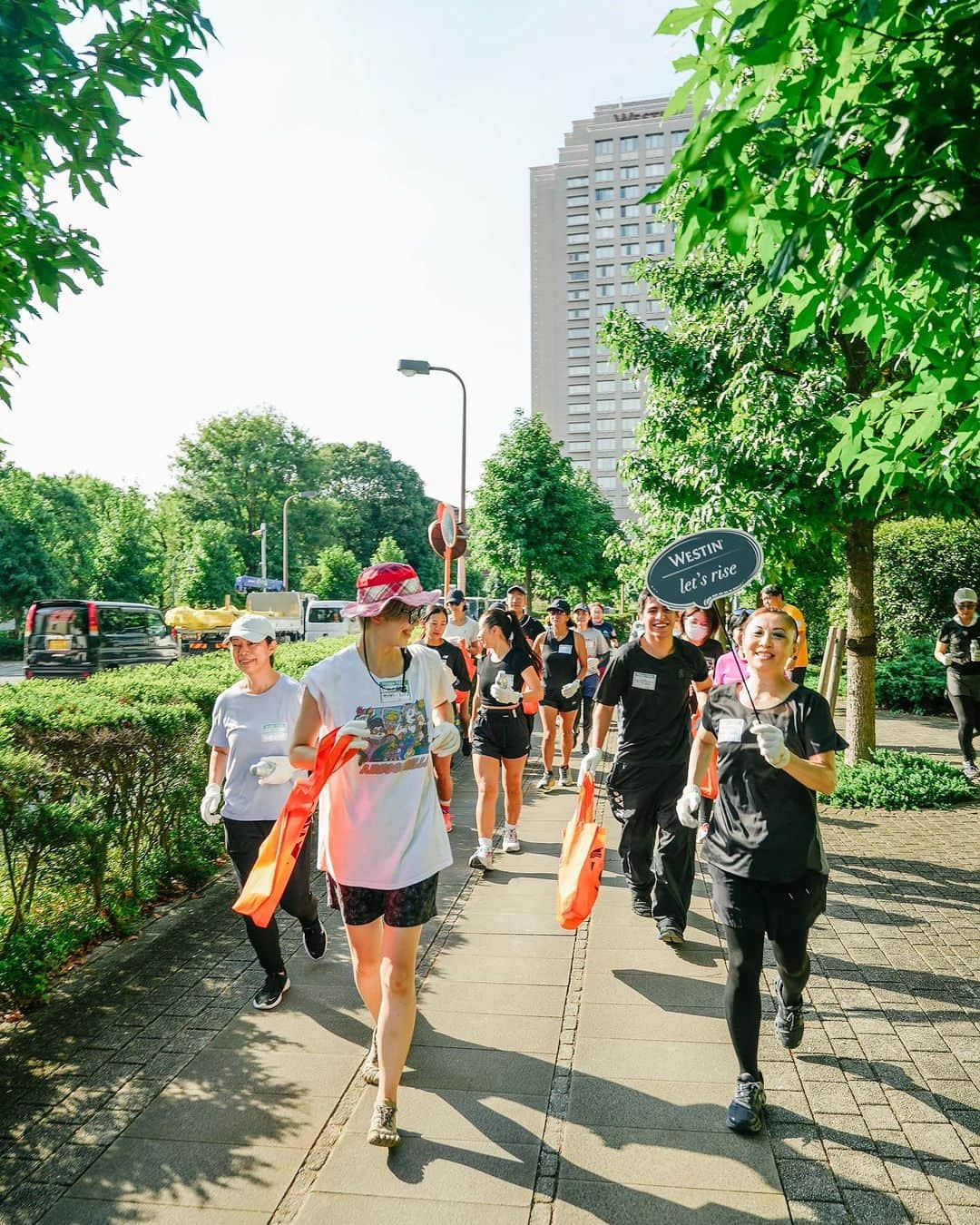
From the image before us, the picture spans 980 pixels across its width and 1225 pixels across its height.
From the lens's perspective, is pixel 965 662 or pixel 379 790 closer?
pixel 379 790

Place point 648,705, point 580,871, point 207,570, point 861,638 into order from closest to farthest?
point 580,871, point 648,705, point 861,638, point 207,570

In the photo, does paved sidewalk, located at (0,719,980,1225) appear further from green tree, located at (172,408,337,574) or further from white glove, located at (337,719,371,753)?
green tree, located at (172,408,337,574)

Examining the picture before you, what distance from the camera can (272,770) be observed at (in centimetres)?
415

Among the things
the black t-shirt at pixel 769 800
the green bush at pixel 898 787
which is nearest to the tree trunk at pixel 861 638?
the green bush at pixel 898 787

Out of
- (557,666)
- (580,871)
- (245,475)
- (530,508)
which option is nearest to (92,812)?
(580,871)

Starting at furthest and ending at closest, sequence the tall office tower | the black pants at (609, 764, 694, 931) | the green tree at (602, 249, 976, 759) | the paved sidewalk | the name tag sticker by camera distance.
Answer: the tall office tower < the green tree at (602, 249, 976, 759) < the black pants at (609, 764, 694, 931) < the name tag sticker < the paved sidewalk

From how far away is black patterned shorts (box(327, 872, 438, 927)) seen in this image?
3334mm

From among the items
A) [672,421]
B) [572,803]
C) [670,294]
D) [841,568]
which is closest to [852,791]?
[572,803]

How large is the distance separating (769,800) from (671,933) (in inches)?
76.7

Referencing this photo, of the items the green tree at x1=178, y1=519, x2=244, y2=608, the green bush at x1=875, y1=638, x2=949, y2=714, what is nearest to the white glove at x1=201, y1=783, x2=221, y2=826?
the green bush at x1=875, y1=638, x2=949, y2=714

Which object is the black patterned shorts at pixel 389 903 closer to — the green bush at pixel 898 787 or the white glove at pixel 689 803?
the white glove at pixel 689 803

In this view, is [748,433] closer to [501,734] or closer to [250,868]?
[501,734]

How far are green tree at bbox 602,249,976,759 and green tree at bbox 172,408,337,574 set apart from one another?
5595 cm

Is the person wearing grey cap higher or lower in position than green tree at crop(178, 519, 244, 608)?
lower
